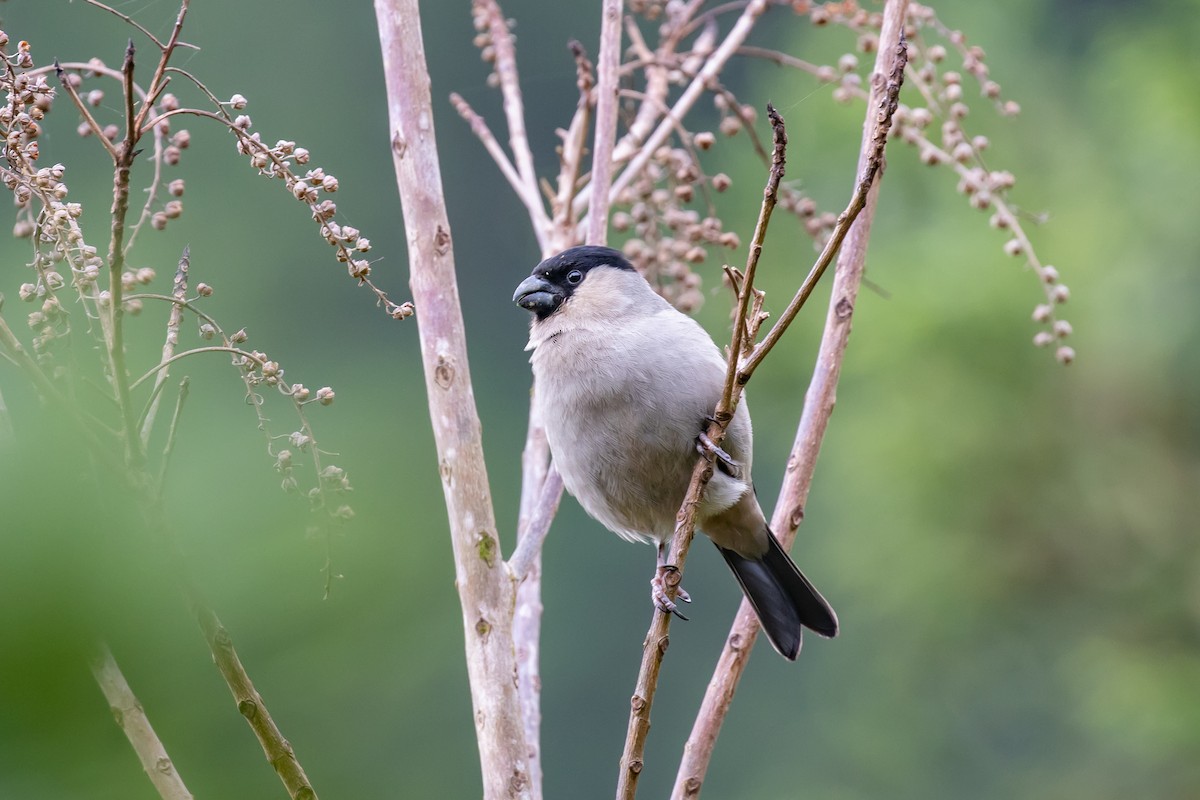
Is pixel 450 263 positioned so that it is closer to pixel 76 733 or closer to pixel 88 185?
pixel 88 185

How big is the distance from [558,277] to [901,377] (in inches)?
138

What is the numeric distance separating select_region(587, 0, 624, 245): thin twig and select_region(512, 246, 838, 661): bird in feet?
0.41

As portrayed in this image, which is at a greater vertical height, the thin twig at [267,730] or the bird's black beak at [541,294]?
the bird's black beak at [541,294]

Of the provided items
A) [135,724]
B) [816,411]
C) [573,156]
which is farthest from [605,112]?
[135,724]

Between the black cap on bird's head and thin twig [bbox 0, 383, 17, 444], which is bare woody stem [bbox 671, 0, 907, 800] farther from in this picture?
thin twig [bbox 0, 383, 17, 444]

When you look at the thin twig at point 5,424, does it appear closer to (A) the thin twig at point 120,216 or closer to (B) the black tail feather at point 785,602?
(A) the thin twig at point 120,216

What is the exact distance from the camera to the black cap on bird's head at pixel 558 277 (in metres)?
2.43

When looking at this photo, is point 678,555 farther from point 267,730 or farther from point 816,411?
point 267,730

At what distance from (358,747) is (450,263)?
1.00 metres

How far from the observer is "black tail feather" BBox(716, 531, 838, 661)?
2383 mm

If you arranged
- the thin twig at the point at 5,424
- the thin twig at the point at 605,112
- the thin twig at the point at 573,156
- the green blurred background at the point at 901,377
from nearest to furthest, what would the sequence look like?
the thin twig at the point at 5,424
the thin twig at the point at 605,112
the thin twig at the point at 573,156
the green blurred background at the point at 901,377

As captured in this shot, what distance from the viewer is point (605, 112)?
215cm

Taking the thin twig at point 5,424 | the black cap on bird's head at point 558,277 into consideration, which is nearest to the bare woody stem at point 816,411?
the black cap on bird's head at point 558,277

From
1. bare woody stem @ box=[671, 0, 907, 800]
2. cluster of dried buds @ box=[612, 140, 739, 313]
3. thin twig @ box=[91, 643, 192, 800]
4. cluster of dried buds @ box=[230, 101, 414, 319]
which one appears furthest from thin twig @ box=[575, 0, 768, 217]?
thin twig @ box=[91, 643, 192, 800]
